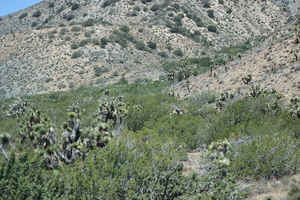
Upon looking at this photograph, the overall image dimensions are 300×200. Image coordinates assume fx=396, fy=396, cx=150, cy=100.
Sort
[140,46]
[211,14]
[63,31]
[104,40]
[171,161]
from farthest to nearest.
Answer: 1. [211,14]
2. [63,31]
3. [140,46]
4. [104,40]
5. [171,161]

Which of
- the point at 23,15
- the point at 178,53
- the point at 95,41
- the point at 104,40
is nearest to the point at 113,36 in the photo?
the point at 104,40

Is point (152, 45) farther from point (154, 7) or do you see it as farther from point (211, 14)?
point (211, 14)

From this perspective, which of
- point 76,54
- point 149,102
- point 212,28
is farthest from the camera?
point 212,28

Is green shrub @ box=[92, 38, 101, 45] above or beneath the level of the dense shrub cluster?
above

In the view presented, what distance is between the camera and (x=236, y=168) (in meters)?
15.8

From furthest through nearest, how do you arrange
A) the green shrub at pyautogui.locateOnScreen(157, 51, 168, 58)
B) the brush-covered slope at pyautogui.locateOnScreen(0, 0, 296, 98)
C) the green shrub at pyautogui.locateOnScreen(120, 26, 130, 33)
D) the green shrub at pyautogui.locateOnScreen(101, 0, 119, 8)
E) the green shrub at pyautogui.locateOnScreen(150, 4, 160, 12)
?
1. the green shrub at pyautogui.locateOnScreen(101, 0, 119, 8)
2. the green shrub at pyautogui.locateOnScreen(150, 4, 160, 12)
3. the green shrub at pyautogui.locateOnScreen(120, 26, 130, 33)
4. the green shrub at pyautogui.locateOnScreen(157, 51, 168, 58)
5. the brush-covered slope at pyautogui.locateOnScreen(0, 0, 296, 98)

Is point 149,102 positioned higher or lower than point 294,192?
lower

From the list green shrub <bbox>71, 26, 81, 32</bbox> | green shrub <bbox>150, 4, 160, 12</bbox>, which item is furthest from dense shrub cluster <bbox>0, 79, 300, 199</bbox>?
green shrub <bbox>150, 4, 160, 12</bbox>

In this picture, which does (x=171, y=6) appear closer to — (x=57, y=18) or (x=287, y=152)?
(x=57, y=18)

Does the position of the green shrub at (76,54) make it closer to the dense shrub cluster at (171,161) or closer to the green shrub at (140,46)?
the green shrub at (140,46)

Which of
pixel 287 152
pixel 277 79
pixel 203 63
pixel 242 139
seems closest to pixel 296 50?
pixel 277 79

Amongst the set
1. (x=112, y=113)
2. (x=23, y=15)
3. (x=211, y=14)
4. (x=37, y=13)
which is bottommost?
(x=211, y=14)

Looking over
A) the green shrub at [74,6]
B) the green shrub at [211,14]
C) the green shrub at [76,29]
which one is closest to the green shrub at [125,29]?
the green shrub at [76,29]

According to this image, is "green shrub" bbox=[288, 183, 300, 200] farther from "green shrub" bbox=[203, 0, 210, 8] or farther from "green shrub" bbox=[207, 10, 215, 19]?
"green shrub" bbox=[203, 0, 210, 8]
